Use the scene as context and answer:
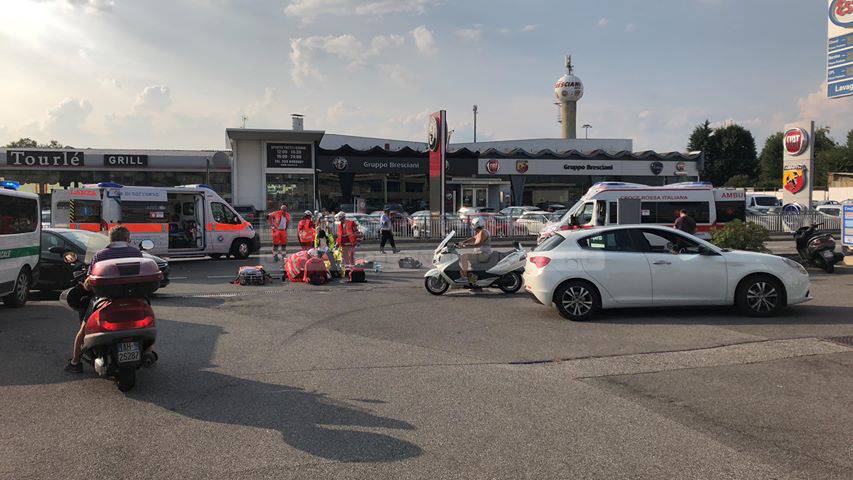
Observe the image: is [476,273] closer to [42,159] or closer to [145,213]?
[145,213]

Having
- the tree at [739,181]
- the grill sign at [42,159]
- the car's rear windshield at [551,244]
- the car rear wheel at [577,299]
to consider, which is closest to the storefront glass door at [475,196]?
the grill sign at [42,159]

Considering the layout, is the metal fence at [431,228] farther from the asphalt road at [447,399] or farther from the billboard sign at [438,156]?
the asphalt road at [447,399]

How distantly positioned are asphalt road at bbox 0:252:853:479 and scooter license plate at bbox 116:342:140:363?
37 cm

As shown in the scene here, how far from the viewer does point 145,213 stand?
18.8m

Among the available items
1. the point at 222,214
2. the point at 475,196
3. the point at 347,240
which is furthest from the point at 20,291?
the point at 475,196

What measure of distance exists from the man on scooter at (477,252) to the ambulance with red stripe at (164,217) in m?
10.5

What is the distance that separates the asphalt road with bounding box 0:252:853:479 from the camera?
164 inches

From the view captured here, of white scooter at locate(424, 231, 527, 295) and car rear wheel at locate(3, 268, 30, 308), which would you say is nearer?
car rear wheel at locate(3, 268, 30, 308)

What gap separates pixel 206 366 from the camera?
22.4 ft

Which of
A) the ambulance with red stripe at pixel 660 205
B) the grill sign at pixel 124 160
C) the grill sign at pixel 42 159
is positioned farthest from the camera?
the grill sign at pixel 124 160

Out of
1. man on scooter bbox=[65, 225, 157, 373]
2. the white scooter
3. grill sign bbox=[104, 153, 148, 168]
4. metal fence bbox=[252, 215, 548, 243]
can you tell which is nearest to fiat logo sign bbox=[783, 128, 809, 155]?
metal fence bbox=[252, 215, 548, 243]

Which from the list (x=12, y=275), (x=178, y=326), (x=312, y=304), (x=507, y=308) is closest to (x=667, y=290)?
(x=507, y=308)

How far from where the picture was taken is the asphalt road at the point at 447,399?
4160mm

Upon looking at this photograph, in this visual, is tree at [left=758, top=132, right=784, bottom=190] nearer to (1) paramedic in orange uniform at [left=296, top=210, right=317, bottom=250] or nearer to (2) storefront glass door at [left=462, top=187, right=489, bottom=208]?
→ (2) storefront glass door at [left=462, top=187, right=489, bottom=208]
